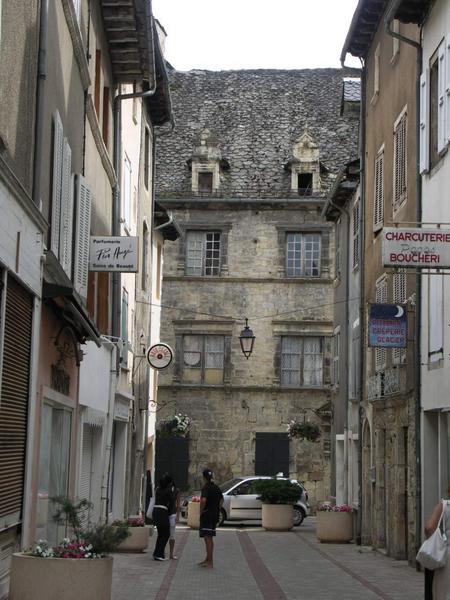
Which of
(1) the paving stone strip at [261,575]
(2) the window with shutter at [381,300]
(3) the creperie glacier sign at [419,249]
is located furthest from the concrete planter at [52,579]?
(2) the window with shutter at [381,300]

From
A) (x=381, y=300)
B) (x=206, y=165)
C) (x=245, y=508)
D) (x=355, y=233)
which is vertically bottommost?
(x=245, y=508)

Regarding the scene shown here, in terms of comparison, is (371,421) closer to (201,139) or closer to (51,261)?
(51,261)

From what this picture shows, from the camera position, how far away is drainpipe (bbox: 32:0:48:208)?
13172mm

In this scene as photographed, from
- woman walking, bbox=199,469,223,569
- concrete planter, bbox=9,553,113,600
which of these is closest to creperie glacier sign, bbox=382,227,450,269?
woman walking, bbox=199,469,223,569

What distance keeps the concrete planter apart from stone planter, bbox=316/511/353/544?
16.9 meters

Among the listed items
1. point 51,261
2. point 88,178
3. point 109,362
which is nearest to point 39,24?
point 51,261

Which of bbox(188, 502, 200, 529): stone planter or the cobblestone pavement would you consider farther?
bbox(188, 502, 200, 529): stone planter

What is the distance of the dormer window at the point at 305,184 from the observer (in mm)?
44375

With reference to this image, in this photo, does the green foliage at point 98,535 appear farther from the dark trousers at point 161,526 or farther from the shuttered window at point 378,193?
the shuttered window at point 378,193

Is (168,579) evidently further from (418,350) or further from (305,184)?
(305,184)

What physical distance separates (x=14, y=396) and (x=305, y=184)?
33215mm

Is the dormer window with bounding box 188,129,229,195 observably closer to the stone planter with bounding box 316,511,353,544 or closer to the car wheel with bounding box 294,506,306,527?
the car wheel with bounding box 294,506,306,527

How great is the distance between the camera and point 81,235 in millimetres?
17391

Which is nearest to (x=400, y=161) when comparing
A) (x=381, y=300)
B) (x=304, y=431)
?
(x=381, y=300)
